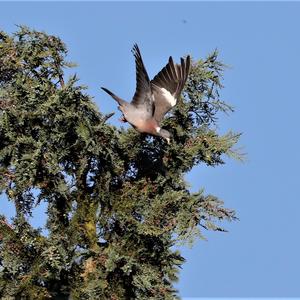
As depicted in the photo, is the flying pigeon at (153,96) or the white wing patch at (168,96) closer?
the flying pigeon at (153,96)

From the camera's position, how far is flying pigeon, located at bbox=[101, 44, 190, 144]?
12.4 meters

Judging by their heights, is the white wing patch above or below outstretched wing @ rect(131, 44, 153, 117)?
above

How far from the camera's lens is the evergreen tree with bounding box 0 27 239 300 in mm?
12680

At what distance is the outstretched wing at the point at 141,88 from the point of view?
1216 centimetres

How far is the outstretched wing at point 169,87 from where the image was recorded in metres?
12.9

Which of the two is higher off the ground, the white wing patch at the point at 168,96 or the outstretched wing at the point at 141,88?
the white wing patch at the point at 168,96

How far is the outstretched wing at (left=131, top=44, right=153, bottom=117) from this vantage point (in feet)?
39.9

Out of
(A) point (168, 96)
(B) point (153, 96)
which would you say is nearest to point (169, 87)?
(A) point (168, 96)

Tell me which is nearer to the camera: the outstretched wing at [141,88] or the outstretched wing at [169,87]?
the outstretched wing at [141,88]

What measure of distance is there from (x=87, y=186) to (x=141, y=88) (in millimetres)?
1840

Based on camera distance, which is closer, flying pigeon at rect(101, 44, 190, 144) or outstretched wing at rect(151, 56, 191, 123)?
flying pigeon at rect(101, 44, 190, 144)

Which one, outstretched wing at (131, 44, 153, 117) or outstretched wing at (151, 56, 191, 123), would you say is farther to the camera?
outstretched wing at (151, 56, 191, 123)

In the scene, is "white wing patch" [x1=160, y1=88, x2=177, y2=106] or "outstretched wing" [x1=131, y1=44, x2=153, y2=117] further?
"white wing patch" [x1=160, y1=88, x2=177, y2=106]

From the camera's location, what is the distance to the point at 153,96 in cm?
1257
